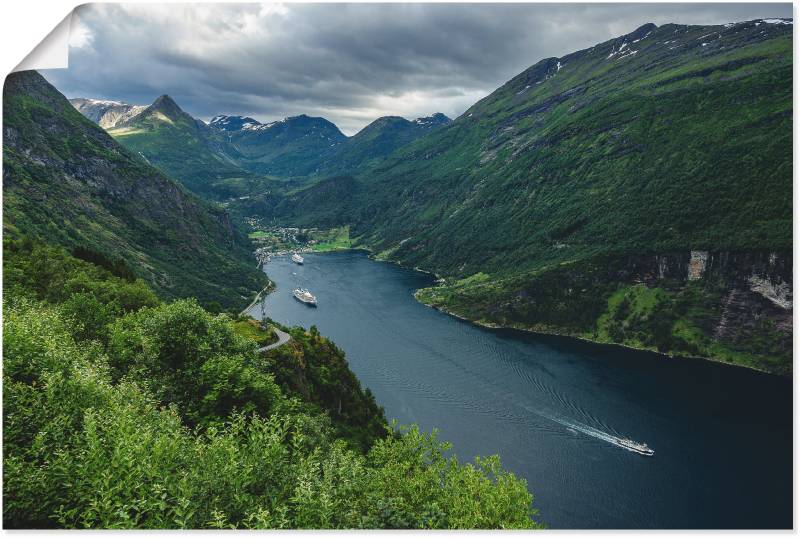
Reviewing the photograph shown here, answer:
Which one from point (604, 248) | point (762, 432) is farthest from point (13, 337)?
point (604, 248)

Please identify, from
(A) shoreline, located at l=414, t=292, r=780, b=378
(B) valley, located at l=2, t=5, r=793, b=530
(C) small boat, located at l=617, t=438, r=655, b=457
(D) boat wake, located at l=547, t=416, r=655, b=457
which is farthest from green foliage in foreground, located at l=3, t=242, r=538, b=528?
(A) shoreline, located at l=414, t=292, r=780, b=378

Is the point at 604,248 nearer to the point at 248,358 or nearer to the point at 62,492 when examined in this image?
the point at 248,358

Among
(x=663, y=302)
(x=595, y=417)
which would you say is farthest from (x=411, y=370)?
(x=663, y=302)

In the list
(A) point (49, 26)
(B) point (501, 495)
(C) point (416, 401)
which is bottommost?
(C) point (416, 401)

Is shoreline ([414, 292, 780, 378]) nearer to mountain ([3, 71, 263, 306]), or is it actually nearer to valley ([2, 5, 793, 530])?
valley ([2, 5, 793, 530])

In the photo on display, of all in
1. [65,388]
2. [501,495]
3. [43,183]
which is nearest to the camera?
[65,388]

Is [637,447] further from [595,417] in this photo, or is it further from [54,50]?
[54,50]
